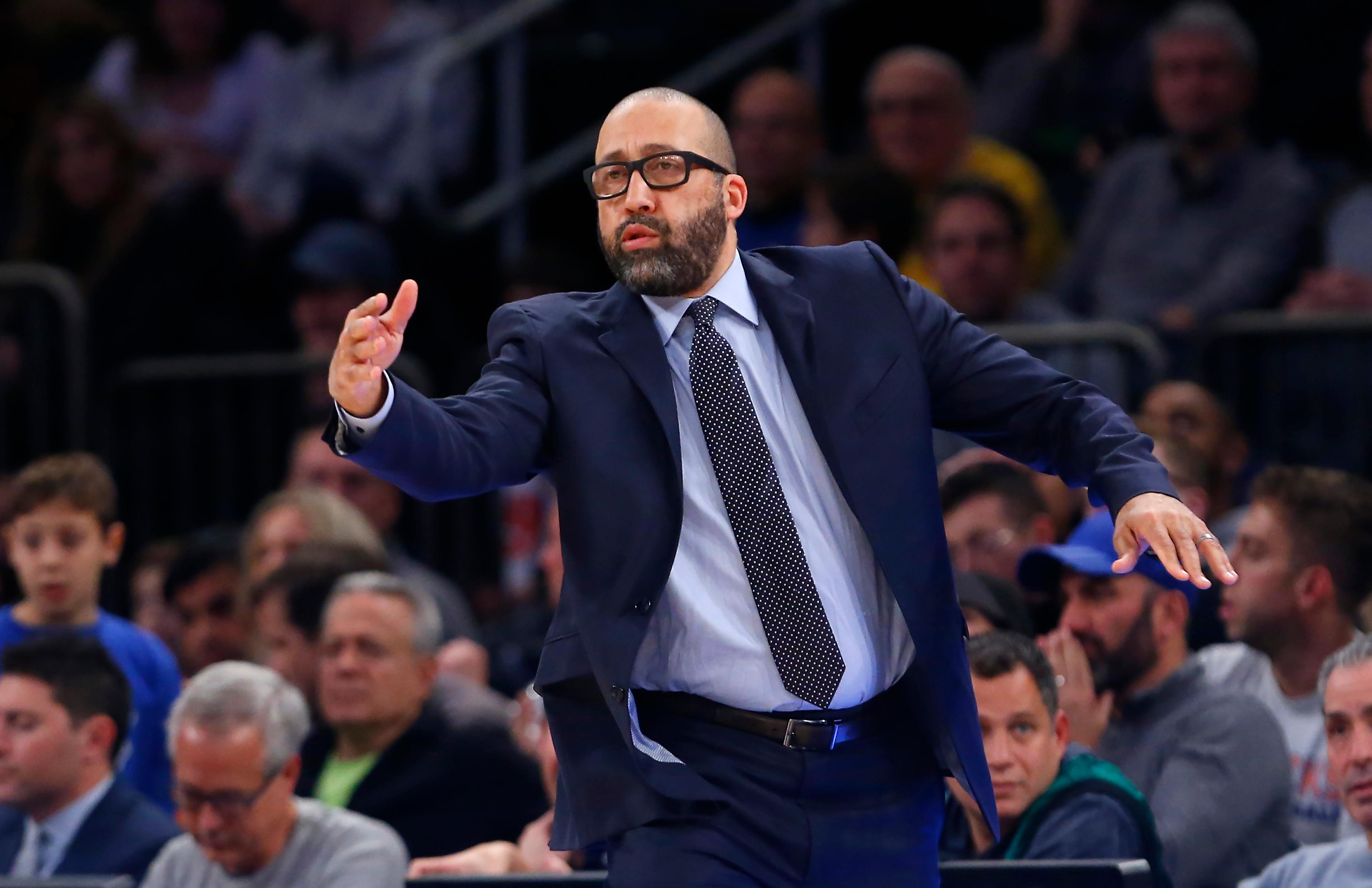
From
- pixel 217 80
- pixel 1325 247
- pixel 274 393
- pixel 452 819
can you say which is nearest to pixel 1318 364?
pixel 1325 247

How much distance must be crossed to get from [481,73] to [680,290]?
19.3ft

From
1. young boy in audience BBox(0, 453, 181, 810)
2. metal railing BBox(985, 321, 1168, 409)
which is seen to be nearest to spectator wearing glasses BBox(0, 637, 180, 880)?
young boy in audience BBox(0, 453, 181, 810)

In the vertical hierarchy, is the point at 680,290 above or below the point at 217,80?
below

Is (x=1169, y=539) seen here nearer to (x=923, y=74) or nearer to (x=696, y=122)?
(x=696, y=122)

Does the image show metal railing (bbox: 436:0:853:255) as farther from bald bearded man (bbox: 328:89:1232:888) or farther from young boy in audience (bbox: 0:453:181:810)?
bald bearded man (bbox: 328:89:1232:888)

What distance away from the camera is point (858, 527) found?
3.25m

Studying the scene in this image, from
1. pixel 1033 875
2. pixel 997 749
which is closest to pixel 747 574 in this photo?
pixel 1033 875

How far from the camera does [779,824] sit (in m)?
3.09

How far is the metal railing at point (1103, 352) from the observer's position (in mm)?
6602

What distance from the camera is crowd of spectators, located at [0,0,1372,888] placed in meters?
4.66

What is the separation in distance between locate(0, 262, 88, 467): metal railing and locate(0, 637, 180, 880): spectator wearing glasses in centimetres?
276

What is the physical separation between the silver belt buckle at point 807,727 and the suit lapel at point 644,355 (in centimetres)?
41

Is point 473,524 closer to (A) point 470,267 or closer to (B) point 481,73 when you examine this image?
(A) point 470,267

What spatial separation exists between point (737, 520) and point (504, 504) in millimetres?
4774
